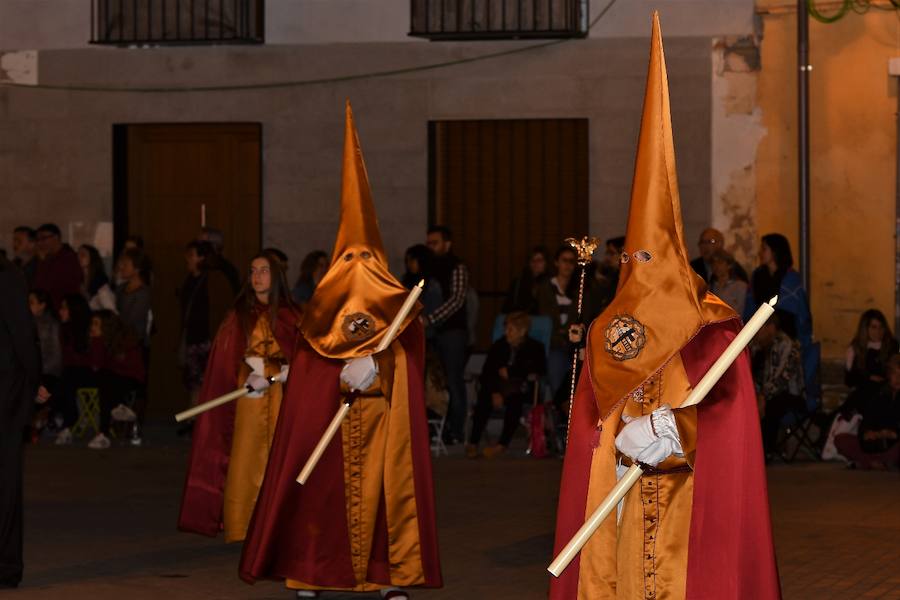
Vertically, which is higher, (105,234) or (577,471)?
(105,234)

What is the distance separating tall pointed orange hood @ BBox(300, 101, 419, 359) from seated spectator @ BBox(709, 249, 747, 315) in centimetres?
627

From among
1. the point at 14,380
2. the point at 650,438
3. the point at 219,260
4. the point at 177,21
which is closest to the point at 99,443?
the point at 219,260

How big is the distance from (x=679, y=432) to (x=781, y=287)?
9455 mm

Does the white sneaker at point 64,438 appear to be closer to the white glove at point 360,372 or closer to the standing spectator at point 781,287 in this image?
the standing spectator at point 781,287

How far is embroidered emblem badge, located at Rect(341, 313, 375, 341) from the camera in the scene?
408 inches

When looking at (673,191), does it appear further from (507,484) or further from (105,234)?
(105,234)

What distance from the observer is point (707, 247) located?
675 inches

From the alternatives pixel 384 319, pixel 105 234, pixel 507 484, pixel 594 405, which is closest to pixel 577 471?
pixel 594 405

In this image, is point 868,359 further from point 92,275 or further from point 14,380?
point 14,380

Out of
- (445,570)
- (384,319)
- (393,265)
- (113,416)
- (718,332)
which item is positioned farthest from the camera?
(393,265)

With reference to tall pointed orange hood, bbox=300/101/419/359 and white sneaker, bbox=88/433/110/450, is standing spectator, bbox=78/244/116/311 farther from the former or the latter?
tall pointed orange hood, bbox=300/101/419/359

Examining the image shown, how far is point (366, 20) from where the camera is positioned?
19844 mm

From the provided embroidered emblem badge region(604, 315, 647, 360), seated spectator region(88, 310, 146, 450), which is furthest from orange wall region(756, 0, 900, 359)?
embroidered emblem badge region(604, 315, 647, 360)

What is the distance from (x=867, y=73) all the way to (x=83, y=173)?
26.0 feet
